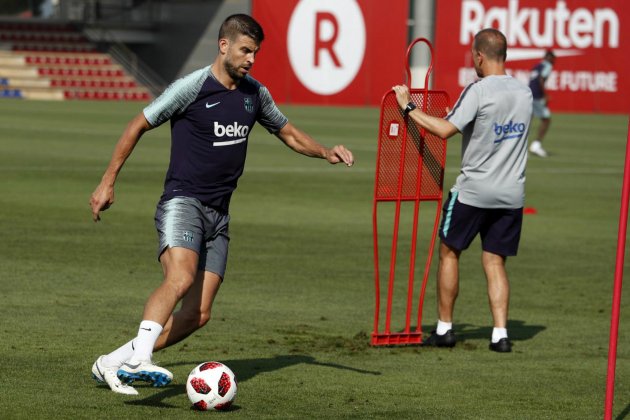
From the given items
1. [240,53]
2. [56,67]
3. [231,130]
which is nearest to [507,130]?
[231,130]

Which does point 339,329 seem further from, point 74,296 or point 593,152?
point 593,152

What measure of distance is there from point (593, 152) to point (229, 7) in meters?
24.6

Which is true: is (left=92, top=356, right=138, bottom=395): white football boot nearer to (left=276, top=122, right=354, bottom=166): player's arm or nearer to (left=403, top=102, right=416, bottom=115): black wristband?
(left=276, top=122, right=354, bottom=166): player's arm

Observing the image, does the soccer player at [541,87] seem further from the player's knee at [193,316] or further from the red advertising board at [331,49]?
the player's knee at [193,316]

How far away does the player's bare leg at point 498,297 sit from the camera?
955 centimetres

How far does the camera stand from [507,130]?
9367 mm

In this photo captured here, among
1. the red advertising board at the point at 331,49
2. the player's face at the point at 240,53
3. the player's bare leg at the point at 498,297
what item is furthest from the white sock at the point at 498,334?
the red advertising board at the point at 331,49

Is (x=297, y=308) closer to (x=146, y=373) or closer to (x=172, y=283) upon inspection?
(x=172, y=283)

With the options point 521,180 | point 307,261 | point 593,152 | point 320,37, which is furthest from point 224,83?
point 320,37

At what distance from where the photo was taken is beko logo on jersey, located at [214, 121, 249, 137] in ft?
24.7

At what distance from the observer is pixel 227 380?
7148mm

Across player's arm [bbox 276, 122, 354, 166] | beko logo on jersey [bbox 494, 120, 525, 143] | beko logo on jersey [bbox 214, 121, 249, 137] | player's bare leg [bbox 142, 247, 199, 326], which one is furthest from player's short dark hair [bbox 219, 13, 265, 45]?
beko logo on jersey [bbox 494, 120, 525, 143]

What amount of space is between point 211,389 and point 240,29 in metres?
1.95

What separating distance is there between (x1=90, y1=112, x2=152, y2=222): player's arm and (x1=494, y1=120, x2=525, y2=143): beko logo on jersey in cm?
291
